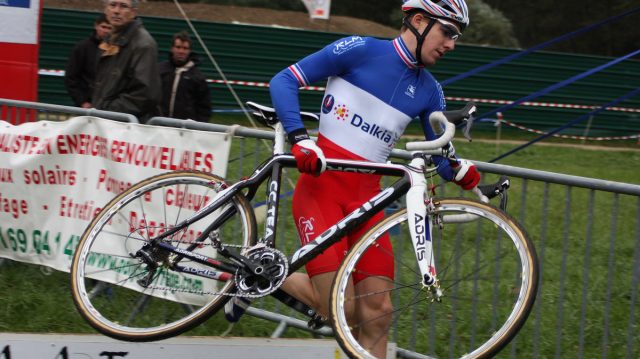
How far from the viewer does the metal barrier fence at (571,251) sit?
5.30 m

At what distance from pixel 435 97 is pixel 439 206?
25.9 inches

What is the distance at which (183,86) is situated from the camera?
30.5 feet

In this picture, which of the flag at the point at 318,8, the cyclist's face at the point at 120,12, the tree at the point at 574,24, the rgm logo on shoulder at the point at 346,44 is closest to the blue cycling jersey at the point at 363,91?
the rgm logo on shoulder at the point at 346,44

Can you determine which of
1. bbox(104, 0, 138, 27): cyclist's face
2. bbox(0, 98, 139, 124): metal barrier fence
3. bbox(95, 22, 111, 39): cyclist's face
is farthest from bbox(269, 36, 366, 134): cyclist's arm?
bbox(95, 22, 111, 39): cyclist's face

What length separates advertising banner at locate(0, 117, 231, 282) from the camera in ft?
19.1

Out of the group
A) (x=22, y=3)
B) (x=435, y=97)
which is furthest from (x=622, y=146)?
(x=435, y=97)

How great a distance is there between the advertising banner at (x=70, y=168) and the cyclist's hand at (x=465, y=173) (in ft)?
4.82

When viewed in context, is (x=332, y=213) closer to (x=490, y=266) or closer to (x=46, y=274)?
(x=490, y=266)

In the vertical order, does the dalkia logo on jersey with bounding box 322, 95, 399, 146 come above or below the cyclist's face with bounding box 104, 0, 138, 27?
below

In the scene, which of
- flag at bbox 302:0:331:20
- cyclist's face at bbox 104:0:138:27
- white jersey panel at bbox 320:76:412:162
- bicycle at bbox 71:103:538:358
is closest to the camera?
bicycle at bbox 71:103:538:358

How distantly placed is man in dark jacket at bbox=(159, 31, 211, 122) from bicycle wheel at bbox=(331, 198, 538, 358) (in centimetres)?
406

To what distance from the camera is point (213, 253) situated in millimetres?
4871

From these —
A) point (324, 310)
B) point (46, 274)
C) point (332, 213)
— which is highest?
point (332, 213)

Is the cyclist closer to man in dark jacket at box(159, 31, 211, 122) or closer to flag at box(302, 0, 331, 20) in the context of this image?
man in dark jacket at box(159, 31, 211, 122)
